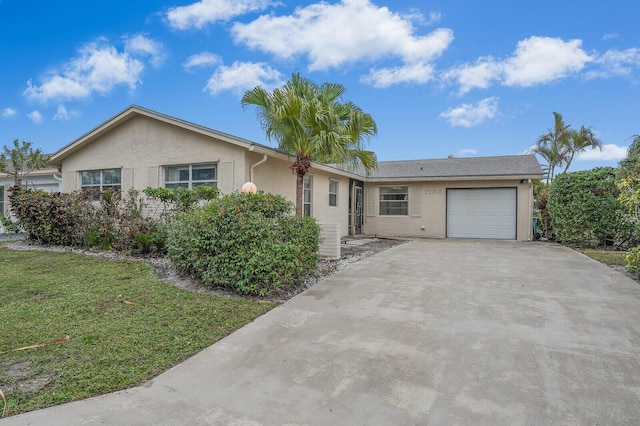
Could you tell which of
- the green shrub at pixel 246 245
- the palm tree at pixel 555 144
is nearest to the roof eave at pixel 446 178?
the palm tree at pixel 555 144

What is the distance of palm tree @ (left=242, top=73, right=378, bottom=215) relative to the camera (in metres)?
7.82

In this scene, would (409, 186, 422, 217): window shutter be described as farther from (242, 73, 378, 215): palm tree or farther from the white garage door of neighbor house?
(242, 73, 378, 215): palm tree

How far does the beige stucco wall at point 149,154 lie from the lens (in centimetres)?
926

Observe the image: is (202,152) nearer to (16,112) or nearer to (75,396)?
(75,396)

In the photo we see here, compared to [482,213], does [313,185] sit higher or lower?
higher

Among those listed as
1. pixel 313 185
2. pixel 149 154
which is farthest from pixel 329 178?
pixel 149 154

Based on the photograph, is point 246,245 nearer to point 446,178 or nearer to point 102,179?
point 102,179

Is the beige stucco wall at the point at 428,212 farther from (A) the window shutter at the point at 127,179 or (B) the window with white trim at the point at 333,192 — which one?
(A) the window shutter at the point at 127,179

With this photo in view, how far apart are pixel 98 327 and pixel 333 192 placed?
414 inches

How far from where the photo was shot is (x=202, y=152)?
9633 mm

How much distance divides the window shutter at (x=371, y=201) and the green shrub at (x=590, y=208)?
6892 mm

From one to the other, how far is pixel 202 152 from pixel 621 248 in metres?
12.4

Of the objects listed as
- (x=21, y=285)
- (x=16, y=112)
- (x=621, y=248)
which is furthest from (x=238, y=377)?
(x=16, y=112)

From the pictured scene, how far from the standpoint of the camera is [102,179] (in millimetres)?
11586
